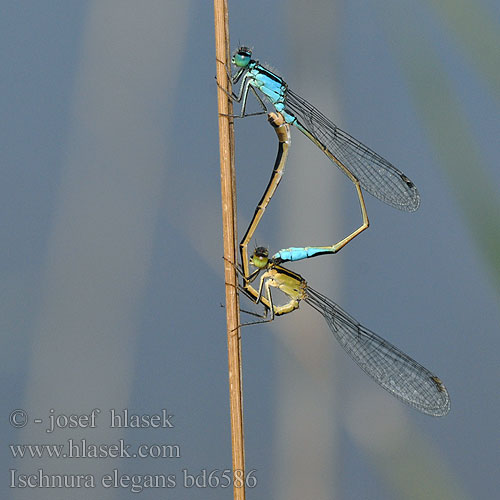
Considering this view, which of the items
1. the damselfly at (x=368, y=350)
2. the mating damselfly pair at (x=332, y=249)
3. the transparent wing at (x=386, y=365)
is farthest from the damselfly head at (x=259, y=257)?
the transparent wing at (x=386, y=365)

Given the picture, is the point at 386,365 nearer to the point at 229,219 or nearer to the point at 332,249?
the point at 332,249

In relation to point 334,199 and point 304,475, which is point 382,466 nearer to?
point 304,475

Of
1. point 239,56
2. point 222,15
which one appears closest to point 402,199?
point 239,56

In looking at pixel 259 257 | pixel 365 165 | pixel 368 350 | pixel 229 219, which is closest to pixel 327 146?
pixel 365 165

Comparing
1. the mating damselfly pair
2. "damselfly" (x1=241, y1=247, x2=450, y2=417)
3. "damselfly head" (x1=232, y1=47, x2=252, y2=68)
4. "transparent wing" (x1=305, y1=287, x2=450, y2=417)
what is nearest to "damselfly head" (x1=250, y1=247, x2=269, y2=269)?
the mating damselfly pair

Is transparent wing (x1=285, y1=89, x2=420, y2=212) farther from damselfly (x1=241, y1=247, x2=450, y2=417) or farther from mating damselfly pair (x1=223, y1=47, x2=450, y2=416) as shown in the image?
damselfly (x1=241, y1=247, x2=450, y2=417)

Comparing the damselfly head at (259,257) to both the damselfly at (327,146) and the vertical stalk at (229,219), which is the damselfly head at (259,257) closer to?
the damselfly at (327,146)
